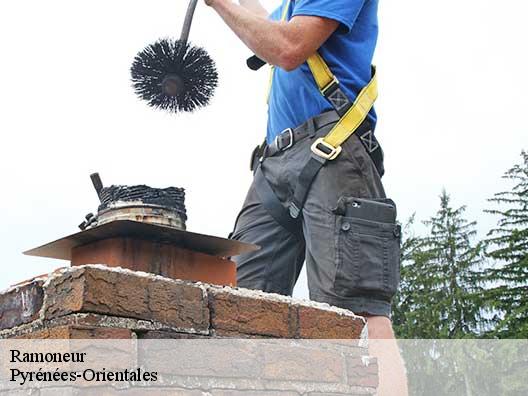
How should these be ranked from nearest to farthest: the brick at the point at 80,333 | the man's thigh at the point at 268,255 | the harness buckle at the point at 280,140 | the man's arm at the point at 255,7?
the brick at the point at 80,333 < the harness buckle at the point at 280,140 < the man's thigh at the point at 268,255 < the man's arm at the point at 255,7

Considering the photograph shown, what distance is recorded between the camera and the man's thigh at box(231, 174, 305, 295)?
8.93 ft

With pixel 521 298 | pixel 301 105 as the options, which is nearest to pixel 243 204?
pixel 301 105

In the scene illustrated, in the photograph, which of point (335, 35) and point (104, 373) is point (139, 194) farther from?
point (335, 35)

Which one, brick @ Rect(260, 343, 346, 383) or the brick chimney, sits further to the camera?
brick @ Rect(260, 343, 346, 383)

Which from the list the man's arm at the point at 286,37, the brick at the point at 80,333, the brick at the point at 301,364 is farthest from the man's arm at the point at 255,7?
the brick at the point at 80,333

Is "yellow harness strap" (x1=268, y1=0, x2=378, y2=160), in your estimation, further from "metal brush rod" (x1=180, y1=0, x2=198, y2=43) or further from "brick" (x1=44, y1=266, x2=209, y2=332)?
"brick" (x1=44, y1=266, x2=209, y2=332)

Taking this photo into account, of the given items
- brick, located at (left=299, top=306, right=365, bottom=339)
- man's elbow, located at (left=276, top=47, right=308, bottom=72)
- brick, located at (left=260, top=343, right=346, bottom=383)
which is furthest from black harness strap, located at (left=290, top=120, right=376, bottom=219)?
brick, located at (left=260, top=343, right=346, bottom=383)

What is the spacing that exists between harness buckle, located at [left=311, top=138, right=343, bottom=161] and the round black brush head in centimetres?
47

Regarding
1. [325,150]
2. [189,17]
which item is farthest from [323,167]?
[189,17]

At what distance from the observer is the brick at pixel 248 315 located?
65.0 inches

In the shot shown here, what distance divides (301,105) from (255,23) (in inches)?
11.9

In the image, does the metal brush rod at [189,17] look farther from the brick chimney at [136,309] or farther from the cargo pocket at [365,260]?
the brick chimney at [136,309]

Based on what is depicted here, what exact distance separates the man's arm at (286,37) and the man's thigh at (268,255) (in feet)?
1.74

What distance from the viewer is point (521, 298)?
18.4m
